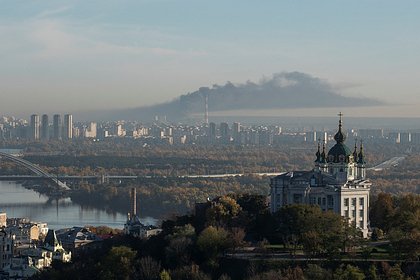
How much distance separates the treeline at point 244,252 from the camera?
54.7ft

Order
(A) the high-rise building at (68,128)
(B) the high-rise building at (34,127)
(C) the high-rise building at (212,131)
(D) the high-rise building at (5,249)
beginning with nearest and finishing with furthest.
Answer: (D) the high-rise building at (5,249) → (C) the high-rise building at (212,131) → (B) the high-rise building at (34,127) → (A) the high-rise building at (68,128)

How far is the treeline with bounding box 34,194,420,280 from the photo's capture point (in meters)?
16.7

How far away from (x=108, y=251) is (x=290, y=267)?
349cm

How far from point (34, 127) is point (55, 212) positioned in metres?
74.2

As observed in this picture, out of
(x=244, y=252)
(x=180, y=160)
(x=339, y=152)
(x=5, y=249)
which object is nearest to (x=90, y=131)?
(x=180, y=160)

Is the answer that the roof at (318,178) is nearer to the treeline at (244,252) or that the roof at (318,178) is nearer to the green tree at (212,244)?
the treeline at (244,252)

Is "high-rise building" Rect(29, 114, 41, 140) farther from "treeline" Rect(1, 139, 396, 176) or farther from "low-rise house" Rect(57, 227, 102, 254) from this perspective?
"low-rise house" Rect(57, 227, 102, 254)

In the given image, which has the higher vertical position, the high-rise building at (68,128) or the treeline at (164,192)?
the high-rise building at (68,128)

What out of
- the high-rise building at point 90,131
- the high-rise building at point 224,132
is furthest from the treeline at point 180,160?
the high-rise building at point 90,131

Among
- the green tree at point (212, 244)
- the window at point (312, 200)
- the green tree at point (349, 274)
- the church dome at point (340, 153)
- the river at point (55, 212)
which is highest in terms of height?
the church dome at point (340, 153)

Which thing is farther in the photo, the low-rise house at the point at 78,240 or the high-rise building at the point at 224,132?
the high-rise building at the point at 224,132

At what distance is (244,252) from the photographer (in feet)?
59.1

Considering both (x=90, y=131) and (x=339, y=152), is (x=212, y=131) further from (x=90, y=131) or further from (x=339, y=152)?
(x=339, y=152)

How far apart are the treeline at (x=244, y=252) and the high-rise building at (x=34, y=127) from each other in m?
92.1
